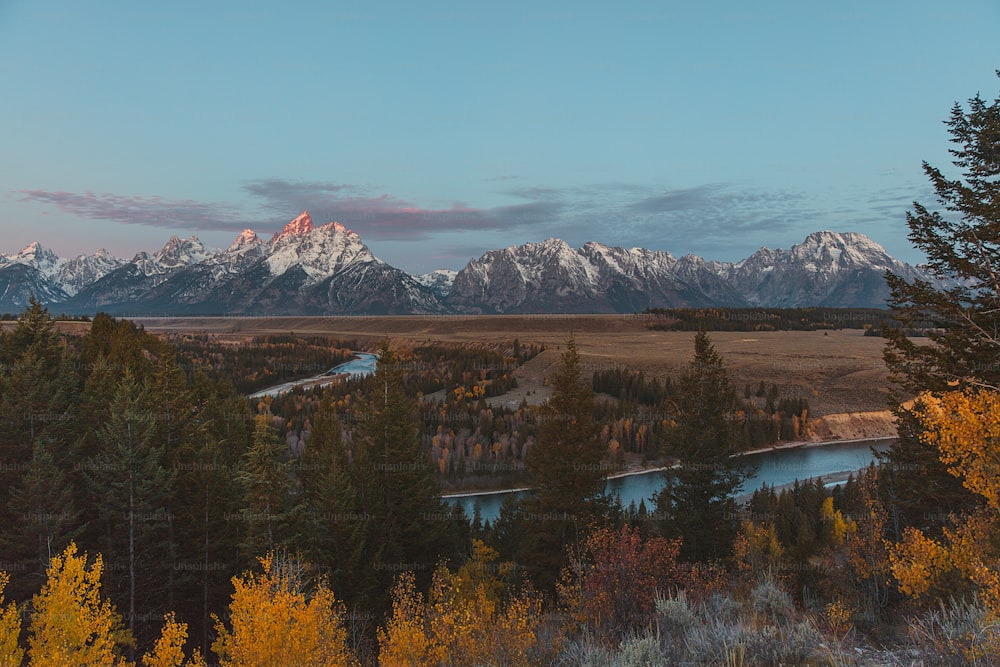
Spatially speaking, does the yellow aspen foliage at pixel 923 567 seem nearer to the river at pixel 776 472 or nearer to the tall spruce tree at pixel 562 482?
the tall spruce tree at pixel 562 482

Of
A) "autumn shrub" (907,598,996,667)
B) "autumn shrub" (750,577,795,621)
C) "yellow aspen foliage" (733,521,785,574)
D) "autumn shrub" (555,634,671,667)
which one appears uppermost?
"autumn shrub" (907,598,996,667)

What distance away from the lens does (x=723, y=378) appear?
1259 inches

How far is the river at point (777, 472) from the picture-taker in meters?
70.8

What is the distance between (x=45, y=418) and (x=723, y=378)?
39872mm

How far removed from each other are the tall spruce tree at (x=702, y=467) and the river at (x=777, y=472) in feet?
107

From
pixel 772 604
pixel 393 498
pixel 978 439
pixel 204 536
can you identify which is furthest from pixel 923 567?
pixel 204 536

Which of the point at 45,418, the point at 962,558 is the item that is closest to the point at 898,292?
the point at 962,558

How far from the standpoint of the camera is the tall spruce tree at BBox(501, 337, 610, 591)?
2855 cm

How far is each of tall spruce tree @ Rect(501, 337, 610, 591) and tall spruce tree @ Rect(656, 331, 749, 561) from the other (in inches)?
170

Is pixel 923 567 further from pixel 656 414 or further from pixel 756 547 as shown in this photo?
pixel 656 414

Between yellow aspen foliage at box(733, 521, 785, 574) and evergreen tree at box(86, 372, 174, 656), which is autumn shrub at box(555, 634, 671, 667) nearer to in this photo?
yellow aspen foliage at box(733, 521, 785, 574)

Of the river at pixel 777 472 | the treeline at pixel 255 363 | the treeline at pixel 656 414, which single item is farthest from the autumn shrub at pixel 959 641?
the treeline at pixel 255 363

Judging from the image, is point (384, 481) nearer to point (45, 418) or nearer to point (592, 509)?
point (592, 509)

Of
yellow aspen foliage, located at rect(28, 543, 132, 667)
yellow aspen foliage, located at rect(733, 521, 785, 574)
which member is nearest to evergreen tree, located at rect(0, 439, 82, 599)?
yellow aspen foliage, located at rect(28, 543, 132, 667)
